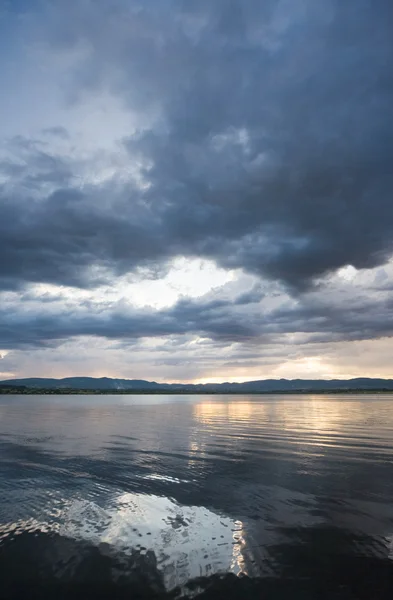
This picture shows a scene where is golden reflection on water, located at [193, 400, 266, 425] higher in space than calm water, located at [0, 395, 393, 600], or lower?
lower

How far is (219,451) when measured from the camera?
35.2 meters

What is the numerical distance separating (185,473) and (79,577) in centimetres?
1508

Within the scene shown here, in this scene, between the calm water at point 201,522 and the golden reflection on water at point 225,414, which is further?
the golden reflection on water at point 225,414

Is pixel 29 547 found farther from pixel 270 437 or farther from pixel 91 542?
pixel 270 437

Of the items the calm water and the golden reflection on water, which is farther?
the golden reflection on water

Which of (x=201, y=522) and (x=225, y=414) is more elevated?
(x=201, y=522)

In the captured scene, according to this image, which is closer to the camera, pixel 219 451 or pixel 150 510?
pixel 150 510

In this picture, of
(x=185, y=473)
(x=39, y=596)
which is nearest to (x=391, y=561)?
(x=39, y=596)

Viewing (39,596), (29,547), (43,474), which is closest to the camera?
(39,596)

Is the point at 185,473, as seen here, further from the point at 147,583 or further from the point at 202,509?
the point at 147,583

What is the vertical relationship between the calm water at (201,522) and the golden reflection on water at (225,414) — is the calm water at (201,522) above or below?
above

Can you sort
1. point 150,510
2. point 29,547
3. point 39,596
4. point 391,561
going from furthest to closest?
point 150,510 → point 29,547 → point 391,561 → point 39,596

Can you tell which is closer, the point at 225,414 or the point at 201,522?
the point at 201,522

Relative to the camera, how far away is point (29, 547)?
1362cm
